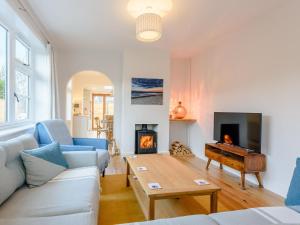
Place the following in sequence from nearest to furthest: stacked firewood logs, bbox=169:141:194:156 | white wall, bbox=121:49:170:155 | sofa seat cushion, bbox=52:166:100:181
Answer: sofa seat cushion, bbox=52:166:100:181 < white wall, bbox=121:49:170:155 < stacked firewood logs, bbox=169:141:194:156

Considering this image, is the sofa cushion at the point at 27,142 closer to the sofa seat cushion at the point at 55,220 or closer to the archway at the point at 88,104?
the sofa seat cushion at the point at 55,220

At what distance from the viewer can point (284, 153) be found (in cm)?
281

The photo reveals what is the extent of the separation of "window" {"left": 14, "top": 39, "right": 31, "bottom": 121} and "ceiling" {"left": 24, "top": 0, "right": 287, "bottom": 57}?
22.0 inches

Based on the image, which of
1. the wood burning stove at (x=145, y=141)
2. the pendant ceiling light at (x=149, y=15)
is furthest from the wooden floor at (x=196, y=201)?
the pendant ceiling light at (x=149, y=15)

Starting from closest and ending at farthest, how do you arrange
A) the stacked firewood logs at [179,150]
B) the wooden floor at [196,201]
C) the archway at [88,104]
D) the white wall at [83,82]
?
the wooden floor at [196,201] → the stacked firewood logs at [179,150] → the archway at [88,104] → the white wall at [83,82]

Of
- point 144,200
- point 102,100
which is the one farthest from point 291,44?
point 102,100

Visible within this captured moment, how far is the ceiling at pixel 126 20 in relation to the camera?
2.90 meters

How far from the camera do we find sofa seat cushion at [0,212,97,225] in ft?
4.29

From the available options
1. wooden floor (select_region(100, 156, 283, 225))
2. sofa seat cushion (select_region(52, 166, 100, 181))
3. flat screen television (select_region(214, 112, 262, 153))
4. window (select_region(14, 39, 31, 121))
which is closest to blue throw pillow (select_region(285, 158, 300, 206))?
wooden floor (select_region(100, 156, 283, 225))

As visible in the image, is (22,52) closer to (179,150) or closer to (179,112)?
(179,112)

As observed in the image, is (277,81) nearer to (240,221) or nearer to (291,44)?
(291,44)

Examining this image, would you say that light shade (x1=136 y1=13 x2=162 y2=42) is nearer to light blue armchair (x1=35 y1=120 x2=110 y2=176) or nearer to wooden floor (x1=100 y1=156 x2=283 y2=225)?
light blue armchair (x1=35 y1=120 x2=110 y2=176)

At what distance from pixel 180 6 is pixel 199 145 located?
3.16 metres

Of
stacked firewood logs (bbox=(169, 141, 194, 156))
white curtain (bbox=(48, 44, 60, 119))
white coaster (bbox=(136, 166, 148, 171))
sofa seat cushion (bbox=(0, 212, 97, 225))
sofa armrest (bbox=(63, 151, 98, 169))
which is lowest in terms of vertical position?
stacked firewood logs (bbox=(169, 141, 194, 156))
